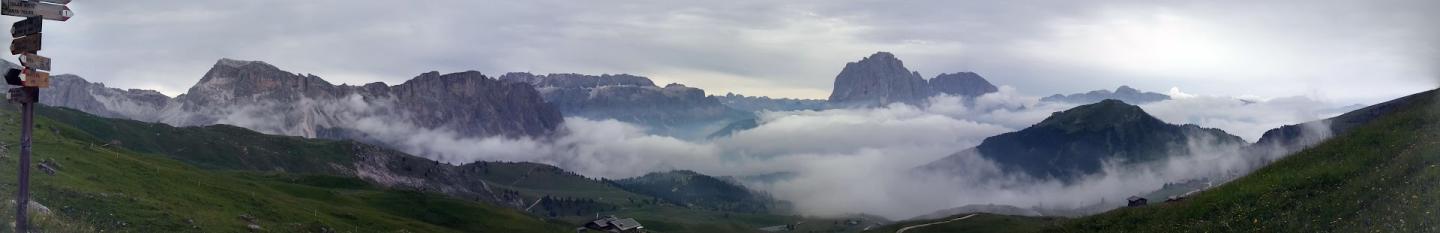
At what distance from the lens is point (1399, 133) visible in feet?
250

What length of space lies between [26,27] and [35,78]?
2.45m

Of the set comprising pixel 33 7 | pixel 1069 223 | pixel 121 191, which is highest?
pixel 33 7

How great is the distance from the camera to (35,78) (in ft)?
153

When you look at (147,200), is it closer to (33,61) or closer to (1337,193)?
(33,61)

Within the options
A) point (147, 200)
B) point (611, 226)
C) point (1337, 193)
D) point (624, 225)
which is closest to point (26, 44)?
point (147, 200)

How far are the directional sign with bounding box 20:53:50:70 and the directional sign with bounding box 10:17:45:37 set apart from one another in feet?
3.43

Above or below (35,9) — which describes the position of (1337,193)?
below

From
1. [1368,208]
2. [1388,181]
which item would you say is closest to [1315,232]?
[1368,208]

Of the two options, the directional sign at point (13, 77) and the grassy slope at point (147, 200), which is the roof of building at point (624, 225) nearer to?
the grassy slope at point (147, 200)

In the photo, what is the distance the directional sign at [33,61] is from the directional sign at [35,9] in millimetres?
1927

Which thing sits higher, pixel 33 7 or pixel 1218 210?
pixel 33 7

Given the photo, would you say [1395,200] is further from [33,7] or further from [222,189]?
[222,189]

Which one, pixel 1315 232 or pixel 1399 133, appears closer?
pixel 1315 232

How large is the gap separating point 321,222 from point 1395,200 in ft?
345
